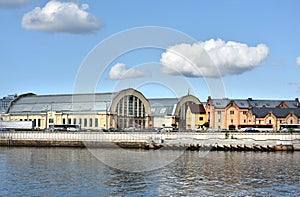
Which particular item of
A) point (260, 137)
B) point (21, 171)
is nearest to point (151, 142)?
point (260, 137)

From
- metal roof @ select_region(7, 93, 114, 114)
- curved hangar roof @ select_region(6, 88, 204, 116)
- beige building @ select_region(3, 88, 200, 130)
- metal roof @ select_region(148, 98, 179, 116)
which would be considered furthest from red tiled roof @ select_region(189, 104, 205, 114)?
metal roof @ select_region(7, 93, 114, 114)

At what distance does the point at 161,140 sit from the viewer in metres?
86.8

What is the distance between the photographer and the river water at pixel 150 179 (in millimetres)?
36562

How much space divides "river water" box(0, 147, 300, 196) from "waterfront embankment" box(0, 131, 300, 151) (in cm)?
2538

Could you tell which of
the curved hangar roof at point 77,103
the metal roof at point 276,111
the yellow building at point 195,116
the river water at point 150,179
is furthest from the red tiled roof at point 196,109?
the river water at point 150,179

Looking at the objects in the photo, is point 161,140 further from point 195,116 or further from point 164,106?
point 195,116

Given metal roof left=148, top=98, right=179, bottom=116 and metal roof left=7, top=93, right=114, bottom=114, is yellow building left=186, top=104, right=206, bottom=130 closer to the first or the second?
metal roof left=148, top=98, right=179, bottom=116

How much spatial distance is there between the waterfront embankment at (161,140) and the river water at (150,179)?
83.3 ft

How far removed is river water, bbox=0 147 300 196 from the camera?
120 feet

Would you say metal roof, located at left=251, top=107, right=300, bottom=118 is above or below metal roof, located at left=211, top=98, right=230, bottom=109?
below

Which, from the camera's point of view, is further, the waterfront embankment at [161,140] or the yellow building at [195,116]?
the yellow building at [195,116]

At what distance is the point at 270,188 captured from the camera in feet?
127

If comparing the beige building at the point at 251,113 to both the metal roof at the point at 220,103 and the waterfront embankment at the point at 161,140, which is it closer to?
the metal roof at the point at 220,103

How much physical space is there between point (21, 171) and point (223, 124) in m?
88.7
